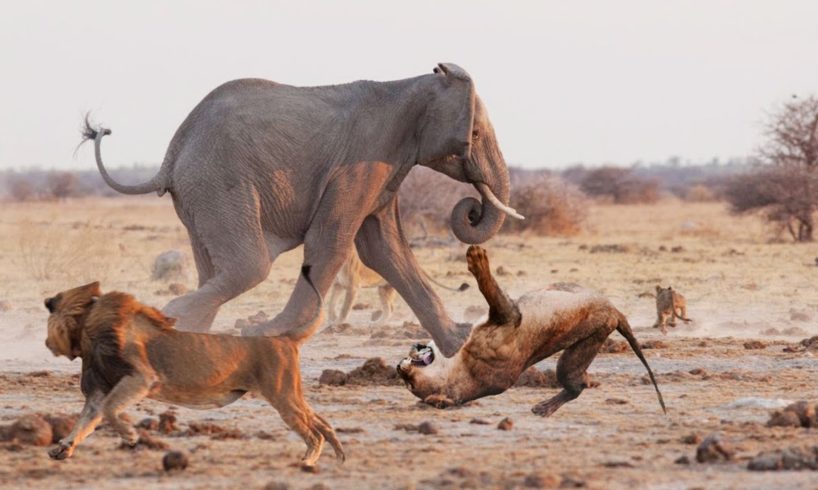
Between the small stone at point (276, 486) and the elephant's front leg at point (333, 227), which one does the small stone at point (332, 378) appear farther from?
the small stone at point (276, 486)

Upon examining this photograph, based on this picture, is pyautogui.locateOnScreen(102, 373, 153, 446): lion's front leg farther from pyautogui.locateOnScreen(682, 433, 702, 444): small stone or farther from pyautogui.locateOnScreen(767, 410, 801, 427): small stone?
pyautogui.locateOnScreen(767, 410, 801, 427): small stone

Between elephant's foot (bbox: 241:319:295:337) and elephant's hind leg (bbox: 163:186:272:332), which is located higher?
elephant's hind leg (bbox: 163:186:272:332)

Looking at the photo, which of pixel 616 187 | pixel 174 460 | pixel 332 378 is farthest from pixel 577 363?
pixel 616 187

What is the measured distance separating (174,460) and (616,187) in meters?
59.2

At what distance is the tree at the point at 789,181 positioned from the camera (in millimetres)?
30484

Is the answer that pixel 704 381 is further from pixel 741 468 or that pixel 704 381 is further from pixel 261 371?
pixel 261 371

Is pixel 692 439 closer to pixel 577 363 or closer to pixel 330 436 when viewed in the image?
pixel 577 363

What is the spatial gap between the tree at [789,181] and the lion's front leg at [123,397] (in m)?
24.7

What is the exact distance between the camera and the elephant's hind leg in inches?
351

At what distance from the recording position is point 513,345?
8.23 metres

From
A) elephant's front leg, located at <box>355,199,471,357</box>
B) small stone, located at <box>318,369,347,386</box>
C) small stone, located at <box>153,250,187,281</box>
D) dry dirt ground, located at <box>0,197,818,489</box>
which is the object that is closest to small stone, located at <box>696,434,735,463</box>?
dry dirt ground, located at <box>0,197,818,489</box>

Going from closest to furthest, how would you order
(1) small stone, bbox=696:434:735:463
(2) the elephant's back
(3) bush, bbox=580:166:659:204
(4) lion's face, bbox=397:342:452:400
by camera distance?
(1) small stone, bbox=696:434:735:463 → (4) lion's face, bbox=397:342:452:400 → (2) the elephant's back → (3) bush, bbox=580:166:659:204

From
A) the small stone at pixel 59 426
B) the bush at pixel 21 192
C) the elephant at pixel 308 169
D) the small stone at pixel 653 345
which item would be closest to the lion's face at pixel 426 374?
the elephant at pixel 308 169

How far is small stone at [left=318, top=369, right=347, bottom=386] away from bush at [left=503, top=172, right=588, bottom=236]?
75.7ft
